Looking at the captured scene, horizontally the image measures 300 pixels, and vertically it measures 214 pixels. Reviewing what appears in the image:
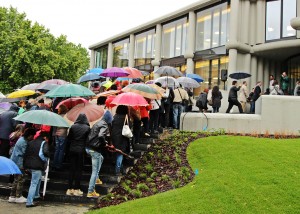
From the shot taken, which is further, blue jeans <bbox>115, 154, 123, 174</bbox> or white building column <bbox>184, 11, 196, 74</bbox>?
white building column <bbox>184, 11, 196, 74</bbox>

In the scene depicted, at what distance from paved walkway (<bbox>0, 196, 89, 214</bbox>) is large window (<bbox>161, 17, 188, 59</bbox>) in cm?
2281

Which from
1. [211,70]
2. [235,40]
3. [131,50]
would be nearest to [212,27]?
[211,70]

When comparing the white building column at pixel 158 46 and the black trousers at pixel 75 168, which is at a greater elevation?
the white building column at pixel 158 46

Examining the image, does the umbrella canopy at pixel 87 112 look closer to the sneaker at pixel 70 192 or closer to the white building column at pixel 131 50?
the sneaker at pixel 70 192

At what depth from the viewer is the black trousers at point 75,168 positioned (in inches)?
336

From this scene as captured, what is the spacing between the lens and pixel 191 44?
2773 cm

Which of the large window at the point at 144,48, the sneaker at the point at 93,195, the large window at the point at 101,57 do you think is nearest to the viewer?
→ the sneaker at the point at 93,195

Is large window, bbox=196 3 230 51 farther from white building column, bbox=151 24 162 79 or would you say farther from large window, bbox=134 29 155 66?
large window, bbox=134 29 155 66

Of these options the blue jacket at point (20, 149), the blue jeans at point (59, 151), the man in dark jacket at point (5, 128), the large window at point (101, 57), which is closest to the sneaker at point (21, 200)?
the blue jacket at point (20, 149)

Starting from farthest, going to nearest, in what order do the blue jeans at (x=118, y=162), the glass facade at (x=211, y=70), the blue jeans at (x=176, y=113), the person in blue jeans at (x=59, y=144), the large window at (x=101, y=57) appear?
the large window at (x=101, y=57), the glass facade at (x=211, y=70), the blue jeans at (x=176, y=113), the person in blue jeans at (x=59, y=144), the blue jeans at (x=118, y=162)

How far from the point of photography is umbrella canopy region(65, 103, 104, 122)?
928cm

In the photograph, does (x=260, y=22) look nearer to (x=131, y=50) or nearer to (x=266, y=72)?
(x=266, y=72)

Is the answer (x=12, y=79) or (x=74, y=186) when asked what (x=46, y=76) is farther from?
(x=74, y=186)

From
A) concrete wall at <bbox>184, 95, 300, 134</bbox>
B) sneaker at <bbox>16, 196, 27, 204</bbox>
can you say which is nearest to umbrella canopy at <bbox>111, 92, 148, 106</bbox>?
sneaker at <bbox>16, 196, 27, 204</bbox>
